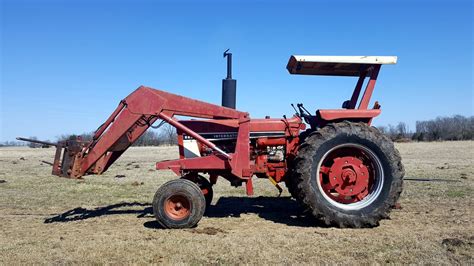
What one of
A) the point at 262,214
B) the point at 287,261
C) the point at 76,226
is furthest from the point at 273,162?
the point at 76,226

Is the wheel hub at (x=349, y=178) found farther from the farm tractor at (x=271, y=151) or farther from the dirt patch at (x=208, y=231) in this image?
the dirt patch at (x=208, y=231)

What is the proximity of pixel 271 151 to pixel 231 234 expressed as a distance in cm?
208

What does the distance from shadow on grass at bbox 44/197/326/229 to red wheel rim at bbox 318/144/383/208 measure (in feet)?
2.16

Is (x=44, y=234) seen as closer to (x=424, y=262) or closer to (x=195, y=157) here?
(x=195, y=157)

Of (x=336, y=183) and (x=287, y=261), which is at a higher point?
(x=336, y=183)

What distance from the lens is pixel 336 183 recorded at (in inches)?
297

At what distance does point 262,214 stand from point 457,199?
14.7 feet

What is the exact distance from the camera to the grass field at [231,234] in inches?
214

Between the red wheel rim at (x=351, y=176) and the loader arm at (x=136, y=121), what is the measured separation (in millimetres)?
1534

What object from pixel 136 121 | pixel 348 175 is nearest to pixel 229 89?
pixel 136 121

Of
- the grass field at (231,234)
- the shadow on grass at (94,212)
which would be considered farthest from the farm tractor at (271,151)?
the shadow on grass at (94,212)

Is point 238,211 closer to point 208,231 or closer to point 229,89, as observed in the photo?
point 208,231

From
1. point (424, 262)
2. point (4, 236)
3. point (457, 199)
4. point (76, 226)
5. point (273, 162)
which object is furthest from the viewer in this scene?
point (457, 199)

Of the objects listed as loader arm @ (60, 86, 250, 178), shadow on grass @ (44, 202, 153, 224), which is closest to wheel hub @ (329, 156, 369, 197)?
loader arm @ (60, 86, 250, 178)
